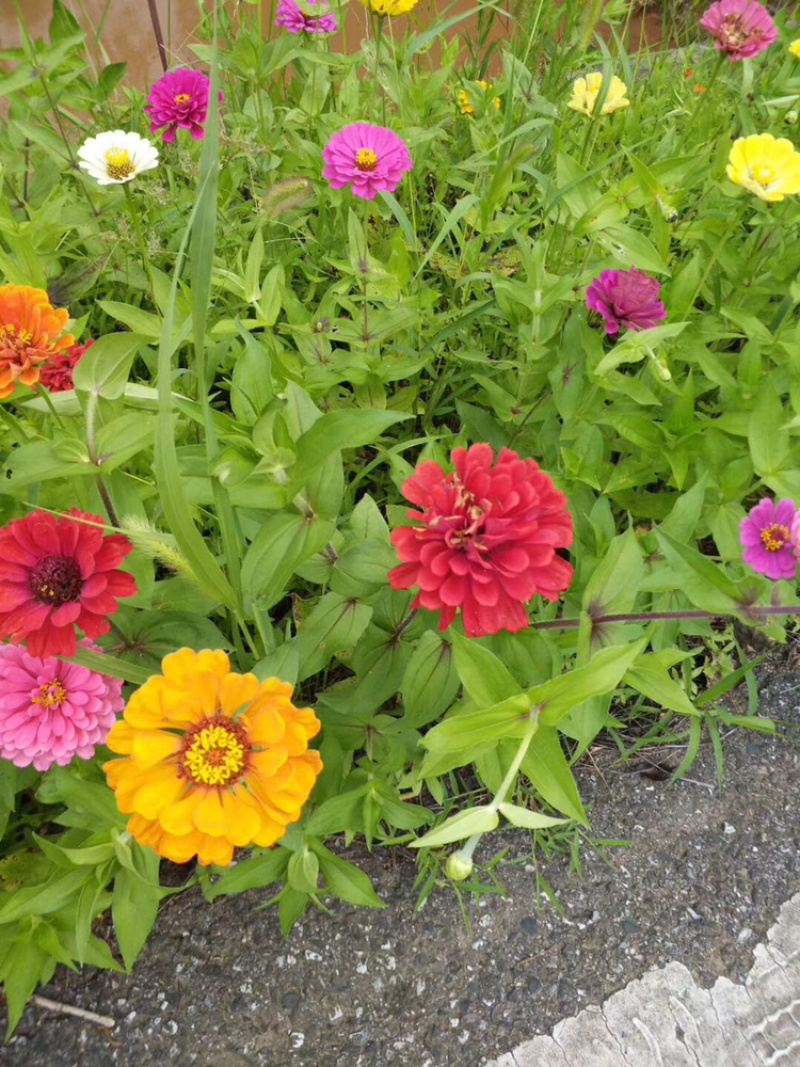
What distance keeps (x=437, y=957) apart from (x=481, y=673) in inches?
18.6

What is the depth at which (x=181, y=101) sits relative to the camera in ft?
3.97

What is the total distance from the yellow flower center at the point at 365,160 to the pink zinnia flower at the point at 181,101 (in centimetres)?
30

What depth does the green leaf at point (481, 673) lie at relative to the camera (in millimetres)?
668

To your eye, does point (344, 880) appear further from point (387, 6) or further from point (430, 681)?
point (387, 6)

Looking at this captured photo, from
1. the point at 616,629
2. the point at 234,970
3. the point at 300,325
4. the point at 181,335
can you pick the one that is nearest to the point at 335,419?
the point at 181,335

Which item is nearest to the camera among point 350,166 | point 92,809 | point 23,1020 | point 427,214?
point 92,809

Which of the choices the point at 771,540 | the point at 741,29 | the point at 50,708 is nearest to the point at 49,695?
the point at 50,708

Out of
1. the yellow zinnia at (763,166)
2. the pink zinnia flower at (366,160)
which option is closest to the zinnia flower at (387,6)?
the pink zinnia flower at (366,160)

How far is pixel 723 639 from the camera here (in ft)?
3.80

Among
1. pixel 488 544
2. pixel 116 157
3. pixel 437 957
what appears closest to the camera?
pixel 488 544

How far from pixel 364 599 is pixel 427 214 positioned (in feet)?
3.66

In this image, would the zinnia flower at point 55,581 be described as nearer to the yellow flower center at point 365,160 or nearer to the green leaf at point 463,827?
the green leaf at point 463,827

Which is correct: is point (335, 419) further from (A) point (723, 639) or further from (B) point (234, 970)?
(A) point (723, 639)

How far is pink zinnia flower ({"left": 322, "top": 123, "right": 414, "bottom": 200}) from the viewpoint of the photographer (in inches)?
42.9
